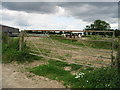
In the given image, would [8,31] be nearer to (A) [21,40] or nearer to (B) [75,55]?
(A) [21,40]

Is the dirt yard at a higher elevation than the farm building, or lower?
lower

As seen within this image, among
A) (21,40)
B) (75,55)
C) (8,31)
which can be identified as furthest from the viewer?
(8,31)

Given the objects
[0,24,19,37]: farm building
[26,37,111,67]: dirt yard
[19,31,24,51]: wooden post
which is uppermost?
[0,24,19,37]: farm building

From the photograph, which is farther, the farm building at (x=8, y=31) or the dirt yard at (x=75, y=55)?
the farm building at (x=8, y=31)

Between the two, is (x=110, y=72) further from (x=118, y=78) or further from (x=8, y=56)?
(x=8, y=56)

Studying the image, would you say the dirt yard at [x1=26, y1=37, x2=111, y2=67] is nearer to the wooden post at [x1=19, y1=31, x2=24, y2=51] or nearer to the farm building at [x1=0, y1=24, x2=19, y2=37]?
the wooden post at [x1=19, y1=31, x2=24, y2=51]

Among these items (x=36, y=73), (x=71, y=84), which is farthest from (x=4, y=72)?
(x=71, y=84)

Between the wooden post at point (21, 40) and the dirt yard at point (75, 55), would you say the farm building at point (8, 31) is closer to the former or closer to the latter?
the wooden post at point (21, 40)

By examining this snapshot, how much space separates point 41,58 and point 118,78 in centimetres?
448

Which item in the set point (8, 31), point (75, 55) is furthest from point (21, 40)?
point (8, 31)

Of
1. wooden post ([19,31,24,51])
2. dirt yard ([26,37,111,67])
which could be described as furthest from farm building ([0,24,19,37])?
dirt yard ([26,37,111,67])

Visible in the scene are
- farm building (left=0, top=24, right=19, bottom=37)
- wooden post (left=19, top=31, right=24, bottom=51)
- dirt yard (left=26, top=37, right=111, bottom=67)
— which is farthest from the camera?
farm building (left=0, top=24, right=19, bottom=37)

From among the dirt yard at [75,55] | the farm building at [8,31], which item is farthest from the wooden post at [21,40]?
the dirt yard at [75,55]

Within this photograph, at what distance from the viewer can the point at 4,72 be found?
535cm
